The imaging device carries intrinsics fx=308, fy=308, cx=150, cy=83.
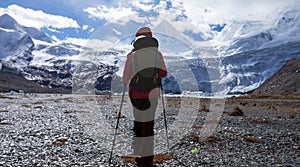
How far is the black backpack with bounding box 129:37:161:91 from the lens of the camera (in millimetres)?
9422

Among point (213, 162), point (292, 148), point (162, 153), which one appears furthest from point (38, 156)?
point (292, 148)

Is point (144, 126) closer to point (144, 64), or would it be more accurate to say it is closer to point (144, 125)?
point (144, 125)

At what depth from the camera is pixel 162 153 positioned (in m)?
11.6

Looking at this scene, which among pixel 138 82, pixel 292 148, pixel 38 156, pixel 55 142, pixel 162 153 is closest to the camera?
pixel 138 82

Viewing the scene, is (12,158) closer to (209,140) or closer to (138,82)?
(138,82)

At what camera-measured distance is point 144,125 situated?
986cm

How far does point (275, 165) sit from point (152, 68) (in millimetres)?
5254

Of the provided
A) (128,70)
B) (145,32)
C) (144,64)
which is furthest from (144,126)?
(145,32)

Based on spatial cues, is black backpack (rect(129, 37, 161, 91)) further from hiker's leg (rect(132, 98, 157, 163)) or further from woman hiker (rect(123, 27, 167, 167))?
hiker's leg (rect(132, 98, 157, 163))

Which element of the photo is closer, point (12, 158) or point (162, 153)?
point (12, 158)

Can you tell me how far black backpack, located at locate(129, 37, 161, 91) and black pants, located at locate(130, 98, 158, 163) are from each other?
0.50 metres

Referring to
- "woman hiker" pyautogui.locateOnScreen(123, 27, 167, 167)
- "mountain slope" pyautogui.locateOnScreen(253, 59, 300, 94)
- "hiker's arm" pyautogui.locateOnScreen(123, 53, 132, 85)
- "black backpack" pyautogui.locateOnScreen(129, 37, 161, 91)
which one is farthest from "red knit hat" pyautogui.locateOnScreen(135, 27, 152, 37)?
"mountain slope" pyautogui.locateOnScreen(253, 59, 300, 94)

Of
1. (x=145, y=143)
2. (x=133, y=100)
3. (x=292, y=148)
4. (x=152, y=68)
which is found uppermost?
(x=152, y=68)

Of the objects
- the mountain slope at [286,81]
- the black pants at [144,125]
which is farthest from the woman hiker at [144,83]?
the mountain slope at [286,81]
